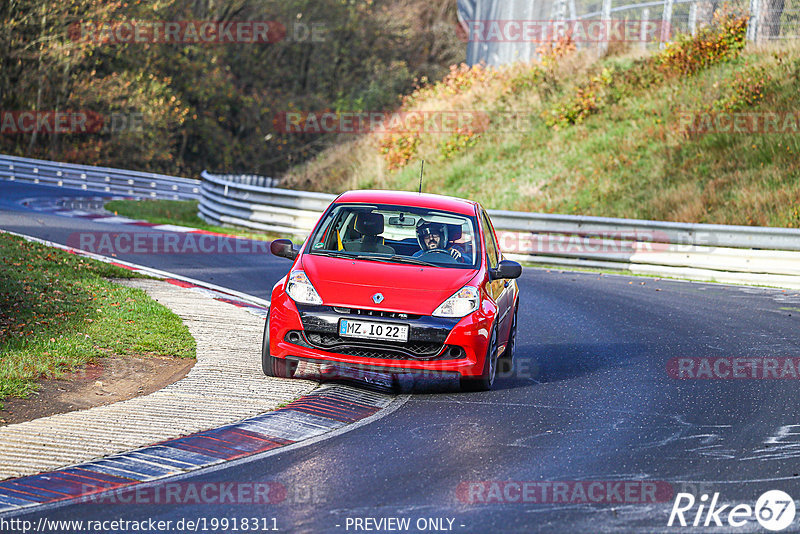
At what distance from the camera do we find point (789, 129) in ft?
81.6

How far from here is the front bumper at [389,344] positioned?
8.33 meters

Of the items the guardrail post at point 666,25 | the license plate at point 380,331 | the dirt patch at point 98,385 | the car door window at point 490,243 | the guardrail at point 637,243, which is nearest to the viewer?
the dirt patch at point 98,385

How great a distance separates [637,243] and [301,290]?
12.5 meters

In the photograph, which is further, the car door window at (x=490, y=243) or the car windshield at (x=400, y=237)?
the car door window at (x=490, y=243)

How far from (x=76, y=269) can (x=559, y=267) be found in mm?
10318

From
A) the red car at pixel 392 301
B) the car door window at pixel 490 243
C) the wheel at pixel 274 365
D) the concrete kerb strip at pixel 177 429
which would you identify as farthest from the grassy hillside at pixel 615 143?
the concrete kerb strip at pixel 177 429

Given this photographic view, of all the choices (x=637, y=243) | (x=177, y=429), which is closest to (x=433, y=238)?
(x=177, y=429)

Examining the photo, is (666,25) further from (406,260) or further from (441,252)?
(406,260)

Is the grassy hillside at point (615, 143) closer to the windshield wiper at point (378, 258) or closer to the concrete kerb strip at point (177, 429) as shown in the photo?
the windshield wiper at point (378, 258)

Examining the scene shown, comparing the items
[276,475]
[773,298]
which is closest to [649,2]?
[773,298]

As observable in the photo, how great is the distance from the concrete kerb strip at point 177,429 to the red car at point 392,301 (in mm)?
389

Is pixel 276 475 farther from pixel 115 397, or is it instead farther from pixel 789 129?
pixel 789 129

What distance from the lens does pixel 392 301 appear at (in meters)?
8.38

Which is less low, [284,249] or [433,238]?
[433,238]
